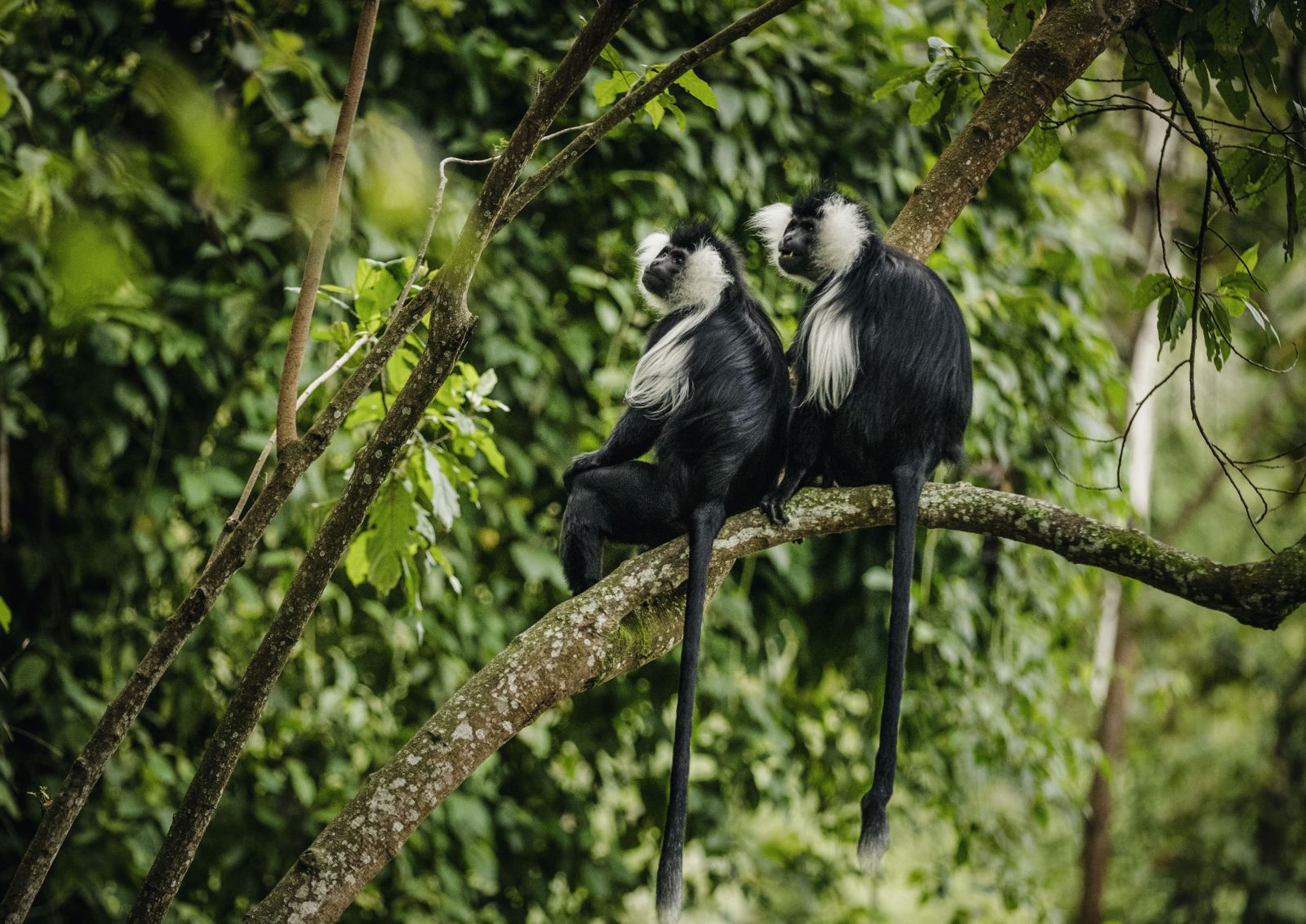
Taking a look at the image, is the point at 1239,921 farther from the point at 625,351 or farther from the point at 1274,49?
the point at 1274,49

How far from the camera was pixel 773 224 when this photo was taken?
8.18ft

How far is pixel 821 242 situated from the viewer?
7.57ft

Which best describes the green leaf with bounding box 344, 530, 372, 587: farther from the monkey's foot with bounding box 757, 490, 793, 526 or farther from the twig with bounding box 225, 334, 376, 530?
the monkey's foot with bounding box 757, 490, 793, 526

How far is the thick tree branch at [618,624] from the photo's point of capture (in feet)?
3.95

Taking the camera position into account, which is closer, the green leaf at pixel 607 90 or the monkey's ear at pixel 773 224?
the green leaf at pixel 607 90

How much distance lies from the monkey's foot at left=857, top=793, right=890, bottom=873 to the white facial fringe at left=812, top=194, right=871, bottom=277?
44.0 inches

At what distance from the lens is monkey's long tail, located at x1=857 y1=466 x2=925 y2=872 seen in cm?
158

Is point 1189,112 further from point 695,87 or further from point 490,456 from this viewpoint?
point 490,456

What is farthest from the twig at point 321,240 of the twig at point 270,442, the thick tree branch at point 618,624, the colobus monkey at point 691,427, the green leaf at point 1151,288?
the green leaf at point 1151,288

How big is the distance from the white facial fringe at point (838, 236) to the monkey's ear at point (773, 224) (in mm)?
101

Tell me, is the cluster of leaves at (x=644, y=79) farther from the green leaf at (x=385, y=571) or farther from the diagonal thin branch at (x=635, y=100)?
the green leaf at (x=385, y=571)

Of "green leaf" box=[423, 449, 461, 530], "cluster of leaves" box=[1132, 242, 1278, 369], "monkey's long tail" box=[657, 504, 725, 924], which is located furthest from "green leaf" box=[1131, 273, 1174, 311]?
"green leaf" box=[423, 449, 461, 530]

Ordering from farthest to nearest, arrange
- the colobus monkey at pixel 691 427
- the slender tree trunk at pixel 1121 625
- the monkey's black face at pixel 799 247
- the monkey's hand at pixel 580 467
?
1. the slender tree trunk at pixel 1121 625
2. the monkey's black face at pixel 799 247
3. the monkey's hand at pixel 580 467
4. the colobus monkey at pixel 691 427

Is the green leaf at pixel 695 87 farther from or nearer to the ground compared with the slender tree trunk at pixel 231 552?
farther from the ground
